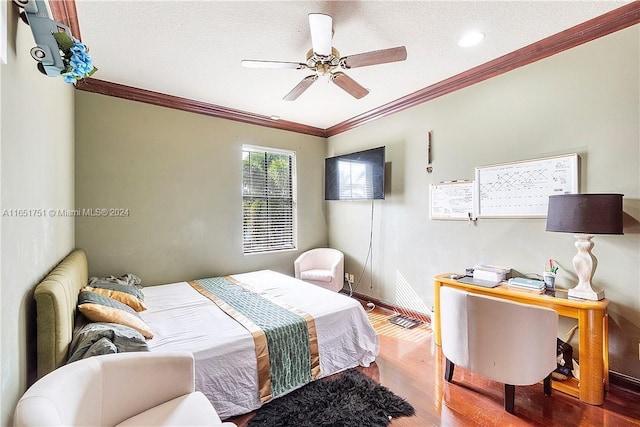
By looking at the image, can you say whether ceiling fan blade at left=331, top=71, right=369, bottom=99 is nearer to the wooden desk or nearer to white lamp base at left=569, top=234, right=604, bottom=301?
white lamp base at left=569, top=234, right=604, bottom=301

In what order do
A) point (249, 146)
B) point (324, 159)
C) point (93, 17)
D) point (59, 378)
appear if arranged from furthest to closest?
point (324, 159)
point (249, 146)
point (93, 17)
point (59, 378)

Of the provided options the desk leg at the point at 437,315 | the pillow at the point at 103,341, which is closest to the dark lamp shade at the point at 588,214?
the desk leg at the point at 437,315

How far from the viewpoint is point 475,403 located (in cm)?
196

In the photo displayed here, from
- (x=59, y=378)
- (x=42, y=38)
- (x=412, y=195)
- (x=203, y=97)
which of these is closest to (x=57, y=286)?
(x=59, y=378)

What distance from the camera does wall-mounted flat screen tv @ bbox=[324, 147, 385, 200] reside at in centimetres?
368

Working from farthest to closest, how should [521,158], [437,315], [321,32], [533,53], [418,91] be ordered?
[418,91] → [437,315] → [521,158] → [533,53] → [321,32]

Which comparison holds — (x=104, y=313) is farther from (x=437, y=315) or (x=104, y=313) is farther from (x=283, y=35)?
(x=437, y=315)

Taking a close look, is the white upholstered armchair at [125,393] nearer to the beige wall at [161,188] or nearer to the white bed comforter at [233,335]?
the white bed comforter at [233,335]

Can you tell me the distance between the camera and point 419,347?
2.79 metres

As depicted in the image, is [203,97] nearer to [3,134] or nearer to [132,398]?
[3,134]

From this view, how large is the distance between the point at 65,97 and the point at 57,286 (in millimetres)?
1855

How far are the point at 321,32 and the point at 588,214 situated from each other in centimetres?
212

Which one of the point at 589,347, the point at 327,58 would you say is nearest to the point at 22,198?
the point at 327,58

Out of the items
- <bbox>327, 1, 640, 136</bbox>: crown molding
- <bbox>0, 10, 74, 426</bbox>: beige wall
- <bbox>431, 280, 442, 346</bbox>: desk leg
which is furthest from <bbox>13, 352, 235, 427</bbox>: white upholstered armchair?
<bbox>327, 1, 640, 136</bbox>: crown molding
